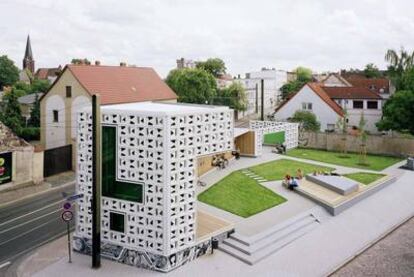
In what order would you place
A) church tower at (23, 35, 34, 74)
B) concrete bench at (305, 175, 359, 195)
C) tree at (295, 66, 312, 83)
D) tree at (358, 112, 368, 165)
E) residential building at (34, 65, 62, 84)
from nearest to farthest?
1. concrete bench at (305, 175, 359, 195)
2. tree at (358, 112, 368, 165)
3. tree at (295, 66, 312, 83)
4. residential building at (34, 65, 62, 84)
5. church tower at (23, 35, 34, 74)

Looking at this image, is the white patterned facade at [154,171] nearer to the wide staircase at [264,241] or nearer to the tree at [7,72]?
the wide staircase at [264,241]

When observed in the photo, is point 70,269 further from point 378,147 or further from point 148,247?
point 378,147

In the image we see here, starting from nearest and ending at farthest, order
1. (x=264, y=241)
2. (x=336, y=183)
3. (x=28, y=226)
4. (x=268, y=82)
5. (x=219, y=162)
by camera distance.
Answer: (x=264, y=241)
(x=28, y=226)
(x=336, y=183)
(x=219, y=162)
(x=268, y=82)

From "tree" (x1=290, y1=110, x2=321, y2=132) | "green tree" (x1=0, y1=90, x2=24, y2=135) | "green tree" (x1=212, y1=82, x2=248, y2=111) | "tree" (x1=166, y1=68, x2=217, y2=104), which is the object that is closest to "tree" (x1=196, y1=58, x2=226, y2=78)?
"green tree" (x1=212, y1=82, x2=248, y2=111)

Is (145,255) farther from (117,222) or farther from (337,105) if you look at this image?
(337,105)

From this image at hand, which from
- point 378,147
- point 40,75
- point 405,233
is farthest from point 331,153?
point 40,75

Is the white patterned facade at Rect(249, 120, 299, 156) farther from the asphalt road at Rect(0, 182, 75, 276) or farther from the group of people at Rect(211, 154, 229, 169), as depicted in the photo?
the asphalt road at Rect(0, 182, 75, 276)

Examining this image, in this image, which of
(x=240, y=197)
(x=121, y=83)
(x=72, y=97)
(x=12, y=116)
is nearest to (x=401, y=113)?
(x=240, y=197)
